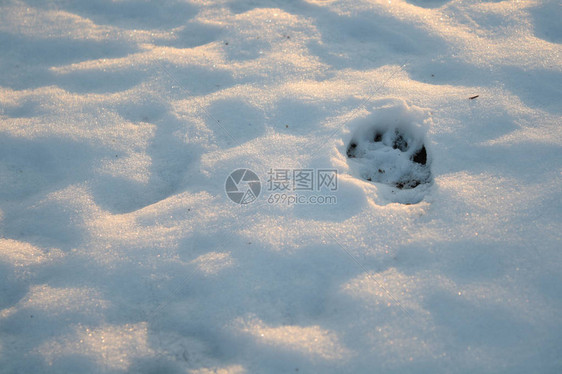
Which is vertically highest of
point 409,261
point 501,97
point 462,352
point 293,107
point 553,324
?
point 501,97

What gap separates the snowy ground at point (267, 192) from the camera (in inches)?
65.2

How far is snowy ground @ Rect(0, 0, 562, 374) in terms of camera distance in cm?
166

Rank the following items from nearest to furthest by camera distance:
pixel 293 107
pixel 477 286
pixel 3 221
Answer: pixel 477 286, pixel 3 221, pixel 293 107

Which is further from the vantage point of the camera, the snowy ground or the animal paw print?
the animal paw print

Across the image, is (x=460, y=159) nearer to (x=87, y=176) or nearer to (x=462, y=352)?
(x=462, y=352)

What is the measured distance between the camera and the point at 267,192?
2049mm

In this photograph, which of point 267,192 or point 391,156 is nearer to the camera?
point 267,192

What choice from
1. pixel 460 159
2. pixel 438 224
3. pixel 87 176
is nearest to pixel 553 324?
pixel 438 224

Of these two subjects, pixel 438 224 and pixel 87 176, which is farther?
pixel 87 176

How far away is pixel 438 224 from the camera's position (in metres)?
1.90

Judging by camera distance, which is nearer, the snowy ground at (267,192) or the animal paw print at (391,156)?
the snowy ground at (267,192)

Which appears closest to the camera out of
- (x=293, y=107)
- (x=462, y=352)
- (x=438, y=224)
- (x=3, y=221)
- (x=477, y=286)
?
(x=462, y=352)

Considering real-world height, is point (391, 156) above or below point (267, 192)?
above

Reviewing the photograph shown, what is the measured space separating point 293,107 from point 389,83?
64 centimetres
